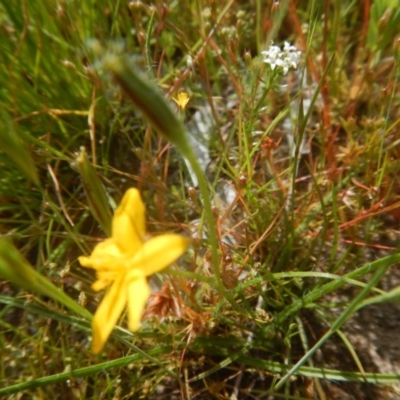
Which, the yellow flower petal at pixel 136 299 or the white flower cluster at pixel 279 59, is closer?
the yellow flower petal at pixel 136 299

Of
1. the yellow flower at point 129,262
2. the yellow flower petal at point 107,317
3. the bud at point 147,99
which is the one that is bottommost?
the yellow flower petal at point 107,317

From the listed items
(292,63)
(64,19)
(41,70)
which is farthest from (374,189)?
(41,70)

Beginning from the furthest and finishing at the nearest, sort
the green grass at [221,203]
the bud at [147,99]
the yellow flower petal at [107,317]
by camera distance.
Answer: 1. the green grass at [221,203]
2. the yellow flower petal at [107,317]
3. the bud at [147,99]

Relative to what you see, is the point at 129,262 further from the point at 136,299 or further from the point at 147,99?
the point at 147,99

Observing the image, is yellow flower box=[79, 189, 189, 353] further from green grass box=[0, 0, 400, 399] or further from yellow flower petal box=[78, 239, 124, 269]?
green grass box=[0, 0, 400, 399]

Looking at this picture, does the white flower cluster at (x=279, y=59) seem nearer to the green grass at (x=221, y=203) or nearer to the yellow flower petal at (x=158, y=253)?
the green grass at (x=221, y=203)

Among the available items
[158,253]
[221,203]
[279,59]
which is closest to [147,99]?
[158,253]

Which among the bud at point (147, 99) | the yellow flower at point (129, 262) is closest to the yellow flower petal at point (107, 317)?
the yellow flower at point (129, 262)

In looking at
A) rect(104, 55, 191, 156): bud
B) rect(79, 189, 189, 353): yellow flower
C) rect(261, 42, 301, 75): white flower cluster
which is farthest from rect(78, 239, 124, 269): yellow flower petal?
rect(261, 42, 301, 75): white flower cluster
